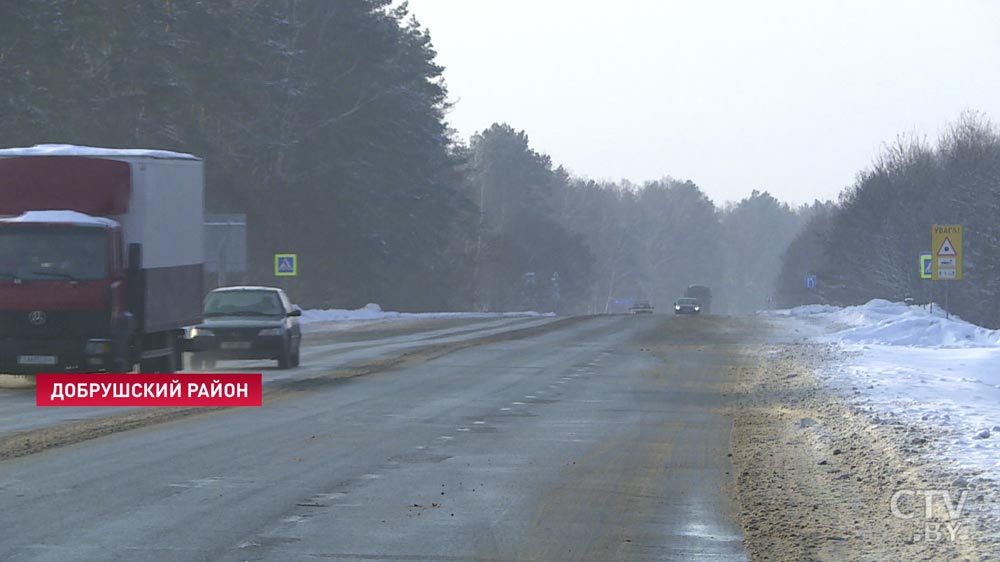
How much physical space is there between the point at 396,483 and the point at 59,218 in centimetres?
1175

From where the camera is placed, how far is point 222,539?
33.6ft

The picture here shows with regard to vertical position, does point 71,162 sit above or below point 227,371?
above

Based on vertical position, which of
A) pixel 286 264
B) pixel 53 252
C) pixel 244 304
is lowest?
pixel 244 304

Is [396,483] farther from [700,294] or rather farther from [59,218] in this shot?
[700,294]

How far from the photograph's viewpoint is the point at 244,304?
1200 inches

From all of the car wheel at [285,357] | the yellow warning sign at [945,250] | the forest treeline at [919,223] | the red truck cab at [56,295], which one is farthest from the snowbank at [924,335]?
the forest treeline at [919,223]

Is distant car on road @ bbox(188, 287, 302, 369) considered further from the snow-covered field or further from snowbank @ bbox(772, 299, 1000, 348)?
snowbank @ bbox(772, 299, 1000, 348)

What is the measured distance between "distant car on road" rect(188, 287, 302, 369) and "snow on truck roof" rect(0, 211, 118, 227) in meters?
5.45

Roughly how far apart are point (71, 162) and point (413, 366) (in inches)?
377

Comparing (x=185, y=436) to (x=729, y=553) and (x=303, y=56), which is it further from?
(x=303, y=56)

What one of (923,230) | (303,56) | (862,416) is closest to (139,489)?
(862,416)

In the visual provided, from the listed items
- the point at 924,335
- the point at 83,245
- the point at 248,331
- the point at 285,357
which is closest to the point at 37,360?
the point at 83,245

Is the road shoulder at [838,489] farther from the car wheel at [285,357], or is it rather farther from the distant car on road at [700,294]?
the distant car on road at [700,294]

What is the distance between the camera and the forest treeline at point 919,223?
295 feet
